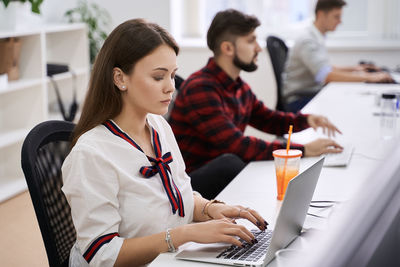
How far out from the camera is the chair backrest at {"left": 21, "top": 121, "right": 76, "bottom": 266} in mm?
1243

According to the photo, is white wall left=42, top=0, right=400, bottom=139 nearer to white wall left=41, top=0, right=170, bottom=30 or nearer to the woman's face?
white wall left=41, top=0, right=170, bottom=30

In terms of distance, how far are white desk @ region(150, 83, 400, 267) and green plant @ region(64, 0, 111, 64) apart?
90.5 inches

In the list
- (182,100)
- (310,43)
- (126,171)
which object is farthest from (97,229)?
(310,43)

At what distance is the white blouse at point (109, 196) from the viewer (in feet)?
3.88

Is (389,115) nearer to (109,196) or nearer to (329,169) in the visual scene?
(329,169)

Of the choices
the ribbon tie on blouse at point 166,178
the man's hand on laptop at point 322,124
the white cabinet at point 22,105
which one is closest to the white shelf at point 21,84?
the white cabinet at point 22,105

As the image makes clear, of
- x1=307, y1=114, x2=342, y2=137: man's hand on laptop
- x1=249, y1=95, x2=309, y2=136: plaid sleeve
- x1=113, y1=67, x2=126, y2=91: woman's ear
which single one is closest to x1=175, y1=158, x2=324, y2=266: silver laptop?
x1=113, y1=67, x2=126, y2=91: woman's ear

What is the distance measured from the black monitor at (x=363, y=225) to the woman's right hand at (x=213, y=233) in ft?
2.46

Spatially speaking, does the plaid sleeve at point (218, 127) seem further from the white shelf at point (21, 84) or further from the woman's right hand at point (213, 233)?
the white shelf at point (21, 84)

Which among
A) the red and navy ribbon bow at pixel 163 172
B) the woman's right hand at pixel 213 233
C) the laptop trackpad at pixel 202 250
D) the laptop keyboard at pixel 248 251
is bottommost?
the laptop trackpad at pixel 202 250

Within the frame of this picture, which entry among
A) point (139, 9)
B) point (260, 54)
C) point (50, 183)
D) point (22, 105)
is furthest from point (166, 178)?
point (139, 9)

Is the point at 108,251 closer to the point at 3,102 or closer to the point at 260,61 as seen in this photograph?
the point at 3,102

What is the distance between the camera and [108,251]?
3.86 ft

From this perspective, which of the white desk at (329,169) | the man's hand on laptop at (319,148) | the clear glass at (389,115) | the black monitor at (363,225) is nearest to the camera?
the black monitor at (363,225)
